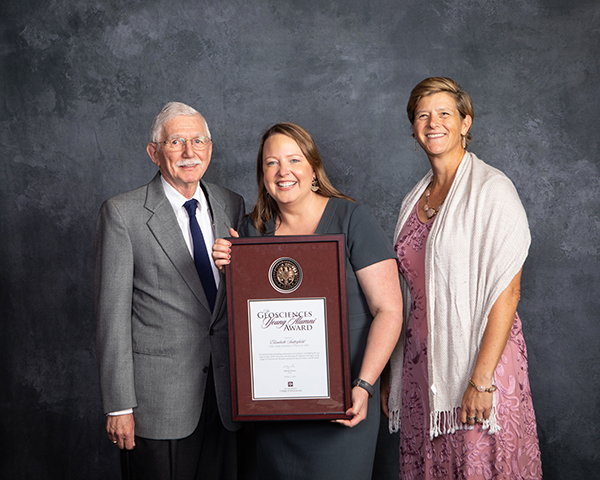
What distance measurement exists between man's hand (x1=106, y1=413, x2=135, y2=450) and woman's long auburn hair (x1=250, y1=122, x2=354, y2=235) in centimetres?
93

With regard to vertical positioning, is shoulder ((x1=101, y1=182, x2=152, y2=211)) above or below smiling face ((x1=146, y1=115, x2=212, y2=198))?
below

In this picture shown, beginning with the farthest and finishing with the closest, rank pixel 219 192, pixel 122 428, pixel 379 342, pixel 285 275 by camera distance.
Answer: pixel 219 192
pixel 122 428
pixel 379 342
pixel 285 275

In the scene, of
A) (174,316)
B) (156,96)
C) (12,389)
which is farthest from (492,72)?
(12,389)

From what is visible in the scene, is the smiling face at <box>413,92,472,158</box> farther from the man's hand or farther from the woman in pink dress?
the man's hand

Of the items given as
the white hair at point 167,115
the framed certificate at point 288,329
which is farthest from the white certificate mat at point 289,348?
the white hair at point 167,115

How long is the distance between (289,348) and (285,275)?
0.25 metres

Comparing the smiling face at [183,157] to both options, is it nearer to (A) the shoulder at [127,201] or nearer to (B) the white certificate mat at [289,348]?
(A) the shoulder at [127,201]

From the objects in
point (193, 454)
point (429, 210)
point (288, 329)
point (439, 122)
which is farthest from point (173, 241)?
point (439, 122)

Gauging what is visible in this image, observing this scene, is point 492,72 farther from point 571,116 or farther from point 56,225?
point 56,225

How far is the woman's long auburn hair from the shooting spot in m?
1.99

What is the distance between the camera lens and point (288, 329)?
1778 millimetres

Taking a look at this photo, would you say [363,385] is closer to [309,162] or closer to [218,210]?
[309,162]

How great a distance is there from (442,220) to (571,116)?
1.52m

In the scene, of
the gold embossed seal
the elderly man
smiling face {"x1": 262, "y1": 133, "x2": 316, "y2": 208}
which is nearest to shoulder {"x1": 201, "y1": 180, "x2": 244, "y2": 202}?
the elderly man
